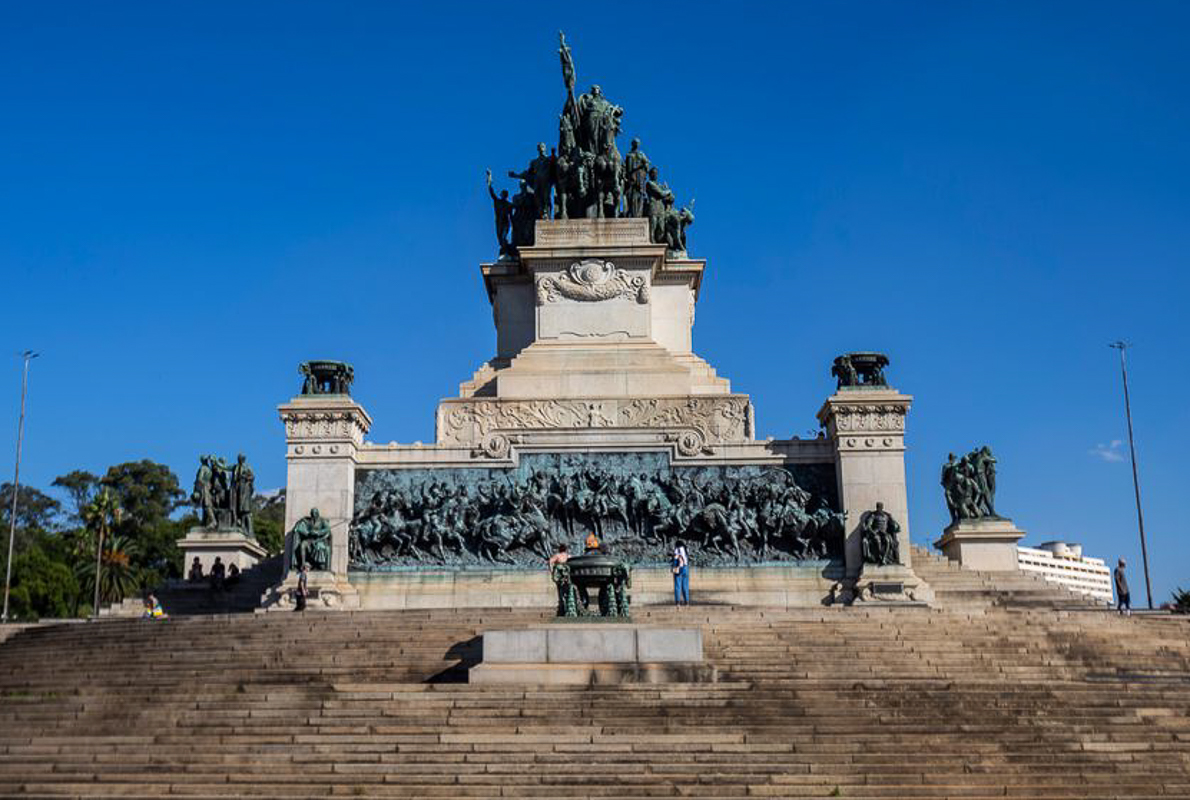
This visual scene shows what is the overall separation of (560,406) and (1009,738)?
1505 centimetres

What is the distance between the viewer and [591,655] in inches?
668

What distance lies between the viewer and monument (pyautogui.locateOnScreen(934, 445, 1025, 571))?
2888 cm

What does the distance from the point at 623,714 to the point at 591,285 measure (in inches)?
677

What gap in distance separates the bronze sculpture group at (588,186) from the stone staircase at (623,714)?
14.7m

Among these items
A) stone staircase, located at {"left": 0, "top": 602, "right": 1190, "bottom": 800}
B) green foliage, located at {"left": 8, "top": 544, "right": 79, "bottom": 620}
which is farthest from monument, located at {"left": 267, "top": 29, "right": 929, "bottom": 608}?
green foliage, located at {"left": 8, "top": 544, "right": 79, "bottom": 620}

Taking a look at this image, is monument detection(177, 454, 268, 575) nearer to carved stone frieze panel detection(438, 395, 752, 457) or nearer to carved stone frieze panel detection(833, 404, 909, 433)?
carved stone frieze panel detection(438, 395, 752, 457)

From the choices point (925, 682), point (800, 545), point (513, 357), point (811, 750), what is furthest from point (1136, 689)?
point (513, 357)

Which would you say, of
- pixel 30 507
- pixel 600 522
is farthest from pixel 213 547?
pixel 30 507

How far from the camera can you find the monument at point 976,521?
94.7 ft

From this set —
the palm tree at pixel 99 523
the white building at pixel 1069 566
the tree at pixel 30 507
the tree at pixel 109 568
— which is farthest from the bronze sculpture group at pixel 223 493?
the white building at pixel 1069 566

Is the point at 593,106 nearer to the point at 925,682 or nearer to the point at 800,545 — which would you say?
the point at 800,545

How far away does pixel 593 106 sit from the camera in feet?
112

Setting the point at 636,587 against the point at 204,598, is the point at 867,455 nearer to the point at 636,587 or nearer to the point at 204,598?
the point at 636,587

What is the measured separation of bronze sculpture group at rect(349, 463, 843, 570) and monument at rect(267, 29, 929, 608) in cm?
3
